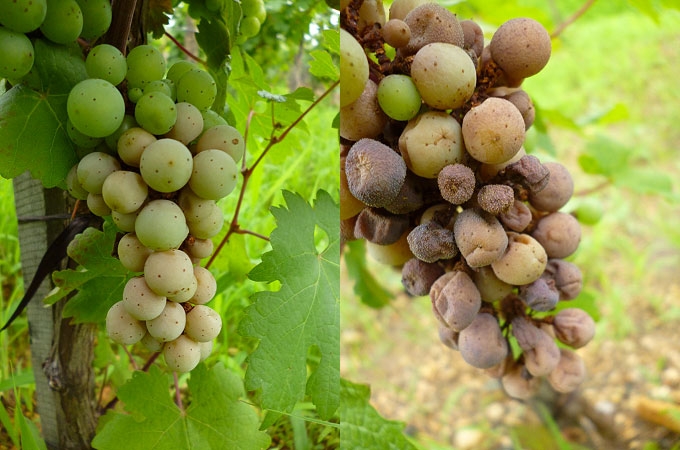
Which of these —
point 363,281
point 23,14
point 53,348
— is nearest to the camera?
point 23,14

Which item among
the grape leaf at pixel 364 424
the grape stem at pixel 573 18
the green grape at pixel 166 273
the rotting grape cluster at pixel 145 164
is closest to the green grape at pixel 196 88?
the rotting grape cluster at pixel 145 164

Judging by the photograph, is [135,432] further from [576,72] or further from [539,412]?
[576,72]

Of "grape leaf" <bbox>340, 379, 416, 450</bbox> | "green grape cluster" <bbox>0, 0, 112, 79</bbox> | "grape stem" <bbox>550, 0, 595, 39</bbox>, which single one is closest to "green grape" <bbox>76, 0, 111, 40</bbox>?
"green grape cluster" <bbox>0, 0, 112, 79</bbox>

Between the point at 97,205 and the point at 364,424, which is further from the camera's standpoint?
the point at 364,424

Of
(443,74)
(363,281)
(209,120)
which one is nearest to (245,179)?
(209,120)

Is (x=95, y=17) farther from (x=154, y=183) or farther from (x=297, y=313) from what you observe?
(x=297, y=313)

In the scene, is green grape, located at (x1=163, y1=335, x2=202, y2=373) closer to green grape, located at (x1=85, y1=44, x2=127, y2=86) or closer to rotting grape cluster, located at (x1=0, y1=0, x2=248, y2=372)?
rotting grape cluster, located at (x1=0, y1=0, x2=248, y2=372)

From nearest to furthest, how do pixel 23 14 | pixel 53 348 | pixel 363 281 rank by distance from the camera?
pixel 23 14
pixel 53 348
pixel 363 281

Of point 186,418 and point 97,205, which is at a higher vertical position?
point 97,205
